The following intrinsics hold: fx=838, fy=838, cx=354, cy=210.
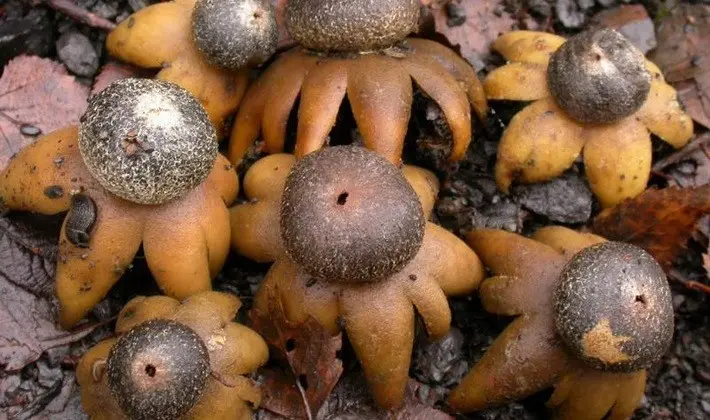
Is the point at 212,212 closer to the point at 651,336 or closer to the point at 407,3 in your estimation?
the point at 407,3

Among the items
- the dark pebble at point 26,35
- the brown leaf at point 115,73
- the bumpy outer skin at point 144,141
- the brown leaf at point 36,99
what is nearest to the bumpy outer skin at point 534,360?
the bumpy outer skin at point 144,141

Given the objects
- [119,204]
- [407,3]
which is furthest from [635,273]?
[119,204]

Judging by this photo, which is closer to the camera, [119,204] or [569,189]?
[119,204]

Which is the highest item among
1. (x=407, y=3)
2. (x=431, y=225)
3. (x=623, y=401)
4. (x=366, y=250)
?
(x=407, y=3)

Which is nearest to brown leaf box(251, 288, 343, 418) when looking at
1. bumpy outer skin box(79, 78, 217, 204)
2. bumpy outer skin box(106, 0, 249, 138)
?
bumpy outer skin box(79, 78, 217, 204)

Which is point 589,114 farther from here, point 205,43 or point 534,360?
point 205,43

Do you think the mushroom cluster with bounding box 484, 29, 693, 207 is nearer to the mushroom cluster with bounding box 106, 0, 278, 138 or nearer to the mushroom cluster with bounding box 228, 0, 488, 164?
the mushroom cluster with bounding box 228, 0, 488, 164
